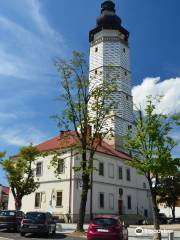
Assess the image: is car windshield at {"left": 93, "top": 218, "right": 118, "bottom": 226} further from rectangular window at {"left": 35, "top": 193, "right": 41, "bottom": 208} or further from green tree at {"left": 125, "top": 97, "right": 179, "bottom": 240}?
rectangular window at {"left": 35, "top": 193, "right": 41, "bottom": 208}

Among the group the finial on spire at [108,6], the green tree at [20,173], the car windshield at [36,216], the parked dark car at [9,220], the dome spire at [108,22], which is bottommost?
the parked dark car at [9,220]

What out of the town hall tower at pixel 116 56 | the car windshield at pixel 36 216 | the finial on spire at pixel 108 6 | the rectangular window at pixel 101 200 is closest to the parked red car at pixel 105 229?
the car windshield at pixel 36 216

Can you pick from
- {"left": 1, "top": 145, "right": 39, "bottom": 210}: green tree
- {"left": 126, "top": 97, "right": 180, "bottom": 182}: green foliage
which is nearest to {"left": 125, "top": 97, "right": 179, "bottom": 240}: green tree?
{"left": 126, "top": 97, "right": 180, "bottom": 182}: green foliage

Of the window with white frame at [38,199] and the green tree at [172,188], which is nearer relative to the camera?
the window with white frame at [38,199]

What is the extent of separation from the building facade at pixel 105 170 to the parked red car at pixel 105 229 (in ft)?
42.5

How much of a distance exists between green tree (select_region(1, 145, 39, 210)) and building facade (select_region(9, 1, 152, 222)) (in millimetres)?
2925

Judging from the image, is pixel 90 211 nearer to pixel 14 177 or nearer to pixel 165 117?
pixel 14 177

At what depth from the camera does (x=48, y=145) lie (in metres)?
45.6

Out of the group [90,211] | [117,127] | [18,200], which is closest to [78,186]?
[90,211]

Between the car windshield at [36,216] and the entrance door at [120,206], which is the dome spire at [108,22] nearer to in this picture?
the entrance door at [120,206]

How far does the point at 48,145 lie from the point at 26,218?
25.3m

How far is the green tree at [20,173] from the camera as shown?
117 feet

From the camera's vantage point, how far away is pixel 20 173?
119 feet

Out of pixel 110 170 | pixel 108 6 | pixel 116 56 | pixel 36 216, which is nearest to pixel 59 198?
pixel 110 170
